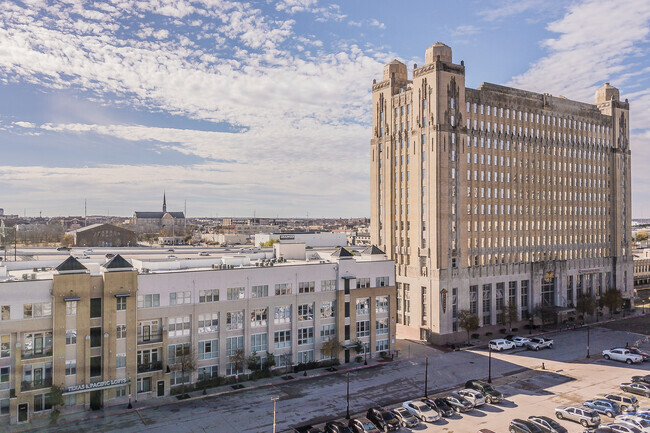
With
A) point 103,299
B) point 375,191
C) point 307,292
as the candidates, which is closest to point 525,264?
point 375,191

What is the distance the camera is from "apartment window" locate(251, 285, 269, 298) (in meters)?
56.8

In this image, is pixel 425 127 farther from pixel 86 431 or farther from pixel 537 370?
pixel 86 431

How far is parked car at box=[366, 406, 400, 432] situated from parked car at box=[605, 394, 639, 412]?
22996 mm

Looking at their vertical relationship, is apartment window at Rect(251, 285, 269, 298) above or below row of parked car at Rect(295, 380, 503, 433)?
above

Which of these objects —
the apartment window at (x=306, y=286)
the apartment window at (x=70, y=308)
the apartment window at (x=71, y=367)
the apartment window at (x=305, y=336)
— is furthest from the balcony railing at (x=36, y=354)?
the apartment window at (x=306, y=286)

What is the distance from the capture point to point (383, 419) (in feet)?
141

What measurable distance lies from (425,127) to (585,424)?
52705mm

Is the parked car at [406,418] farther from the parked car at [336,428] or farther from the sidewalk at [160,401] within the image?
the sidewalk at [160,401]

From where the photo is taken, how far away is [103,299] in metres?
48.0

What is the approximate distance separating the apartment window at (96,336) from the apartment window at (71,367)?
218cm

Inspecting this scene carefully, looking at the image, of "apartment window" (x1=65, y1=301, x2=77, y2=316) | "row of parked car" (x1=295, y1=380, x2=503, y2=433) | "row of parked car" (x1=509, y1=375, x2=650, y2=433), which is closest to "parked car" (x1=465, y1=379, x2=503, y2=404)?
"row of parked car" (x1=295, y1=380, x2=503, y2=433)

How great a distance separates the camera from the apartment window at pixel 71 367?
4619 centimetres

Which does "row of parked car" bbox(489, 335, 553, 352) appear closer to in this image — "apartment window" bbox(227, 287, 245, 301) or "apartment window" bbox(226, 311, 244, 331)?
"apartment window" bbox(226, 311, 244, 331)

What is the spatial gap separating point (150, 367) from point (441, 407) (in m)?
29.8
